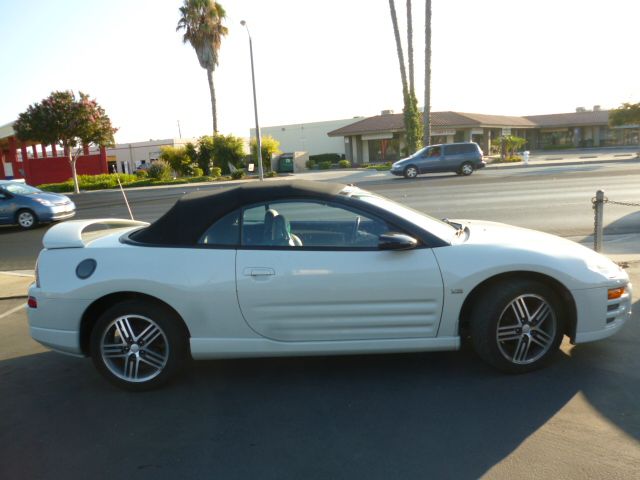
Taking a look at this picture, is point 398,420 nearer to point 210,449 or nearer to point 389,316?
point 389,316

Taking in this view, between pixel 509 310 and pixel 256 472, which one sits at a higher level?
Result: pixel 509 310

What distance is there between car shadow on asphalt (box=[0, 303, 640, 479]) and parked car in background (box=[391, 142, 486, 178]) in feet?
78.5

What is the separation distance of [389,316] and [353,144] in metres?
48.0

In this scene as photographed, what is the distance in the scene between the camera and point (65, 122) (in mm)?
30547

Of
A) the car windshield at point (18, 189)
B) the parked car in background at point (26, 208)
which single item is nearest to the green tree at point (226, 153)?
the car windshield at point (18, 189)

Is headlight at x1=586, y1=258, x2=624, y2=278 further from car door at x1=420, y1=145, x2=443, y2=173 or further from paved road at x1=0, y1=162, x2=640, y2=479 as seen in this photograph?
car door at x1=420, y1=145, x2=443, y2=173

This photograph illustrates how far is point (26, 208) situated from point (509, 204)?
44.7 feet

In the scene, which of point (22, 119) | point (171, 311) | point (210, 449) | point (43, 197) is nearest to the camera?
point (210, 449)

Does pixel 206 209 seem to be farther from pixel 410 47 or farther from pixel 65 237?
pixel 410 47

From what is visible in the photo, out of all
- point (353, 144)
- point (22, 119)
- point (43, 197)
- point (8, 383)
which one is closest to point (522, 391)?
point (8, 383)

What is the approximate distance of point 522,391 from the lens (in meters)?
3.82

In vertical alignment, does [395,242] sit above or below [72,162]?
below

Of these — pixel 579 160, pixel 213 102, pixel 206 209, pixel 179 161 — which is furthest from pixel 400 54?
pixel 206 209

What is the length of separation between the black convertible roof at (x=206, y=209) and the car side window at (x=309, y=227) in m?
0.08
